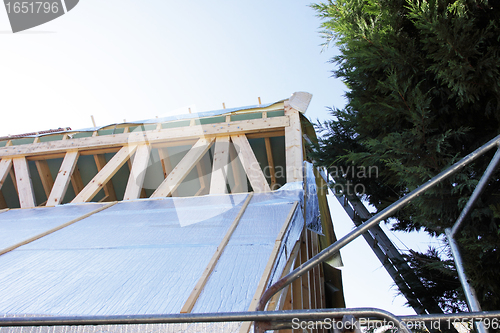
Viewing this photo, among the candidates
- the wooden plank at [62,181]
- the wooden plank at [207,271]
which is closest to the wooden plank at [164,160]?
the wooden plank at [62,181]

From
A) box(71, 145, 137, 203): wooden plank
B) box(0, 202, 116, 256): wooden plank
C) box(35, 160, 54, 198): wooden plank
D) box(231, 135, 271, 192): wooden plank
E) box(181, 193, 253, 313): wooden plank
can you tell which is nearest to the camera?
box(181, 193, 253, 313): wooden plank

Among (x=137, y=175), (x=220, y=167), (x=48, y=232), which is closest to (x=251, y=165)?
(x=220, y=167)

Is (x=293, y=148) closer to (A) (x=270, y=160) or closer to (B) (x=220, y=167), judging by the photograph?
(B) (x=220, y=167)

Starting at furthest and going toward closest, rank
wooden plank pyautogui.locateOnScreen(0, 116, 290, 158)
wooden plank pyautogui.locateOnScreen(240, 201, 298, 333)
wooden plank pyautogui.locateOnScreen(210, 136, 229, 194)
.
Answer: wooden plank pyautogui.locateOnScreen(0, 116, 290, 158) → wooden plank pyautogui.locateOnScreen(210, 136, 229, 194) → wooden plank pyautogui.locateOnScreen(240, 201, 298, 333)

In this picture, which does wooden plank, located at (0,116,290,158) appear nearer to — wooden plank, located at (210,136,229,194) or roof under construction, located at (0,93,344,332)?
roof under construction, located at (0,93,344,332)

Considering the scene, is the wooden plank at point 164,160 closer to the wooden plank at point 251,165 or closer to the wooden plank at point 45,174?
the wooden plank at point 251,165

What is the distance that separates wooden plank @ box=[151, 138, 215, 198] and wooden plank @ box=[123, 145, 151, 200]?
361 mm

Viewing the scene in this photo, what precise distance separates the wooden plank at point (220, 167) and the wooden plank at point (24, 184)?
10.4 ft

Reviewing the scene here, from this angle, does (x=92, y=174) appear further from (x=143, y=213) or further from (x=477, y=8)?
(x=477, y=8)

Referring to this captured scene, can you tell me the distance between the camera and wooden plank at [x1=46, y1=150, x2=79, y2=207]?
4770mm

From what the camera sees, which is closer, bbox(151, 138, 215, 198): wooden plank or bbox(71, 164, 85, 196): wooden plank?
bbox(151, 138, 215, 198): wooden plank

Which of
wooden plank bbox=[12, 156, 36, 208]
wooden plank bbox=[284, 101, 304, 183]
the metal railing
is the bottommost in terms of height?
wooden plank bbox=[12, 156, 36, 208]

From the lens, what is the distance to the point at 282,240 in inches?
98.2

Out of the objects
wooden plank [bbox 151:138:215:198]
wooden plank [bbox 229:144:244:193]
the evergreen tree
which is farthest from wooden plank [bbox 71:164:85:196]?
the evergreen tree
